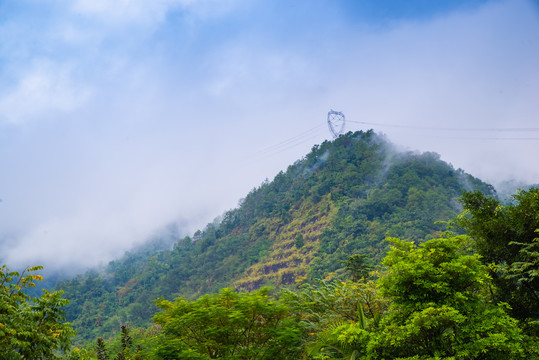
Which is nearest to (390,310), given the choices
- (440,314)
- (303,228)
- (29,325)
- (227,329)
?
(440,314)

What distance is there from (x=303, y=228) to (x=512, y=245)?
68.7m

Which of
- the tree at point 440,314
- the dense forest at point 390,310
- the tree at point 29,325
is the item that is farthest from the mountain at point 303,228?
the tree at point 29,325

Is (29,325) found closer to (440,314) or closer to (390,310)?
(440,314)

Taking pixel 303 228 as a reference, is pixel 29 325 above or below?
below

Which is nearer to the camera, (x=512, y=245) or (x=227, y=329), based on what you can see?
(x=512, y=245)

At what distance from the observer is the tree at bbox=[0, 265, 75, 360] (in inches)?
344

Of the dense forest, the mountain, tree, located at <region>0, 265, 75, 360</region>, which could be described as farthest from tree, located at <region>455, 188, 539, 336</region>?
the mountain

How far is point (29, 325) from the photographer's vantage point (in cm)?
930

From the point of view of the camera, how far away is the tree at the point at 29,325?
28.6 ft

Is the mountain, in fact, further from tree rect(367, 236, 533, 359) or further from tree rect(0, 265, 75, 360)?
tree rect(0, 265, 75, 360)

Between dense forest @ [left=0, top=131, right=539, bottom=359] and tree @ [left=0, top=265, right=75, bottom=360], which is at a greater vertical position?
A: tree @ [left=0, top=265, right=75, bottom=360]

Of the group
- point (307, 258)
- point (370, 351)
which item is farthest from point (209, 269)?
point (370, 351)

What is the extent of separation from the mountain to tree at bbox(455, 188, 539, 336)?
4093cm

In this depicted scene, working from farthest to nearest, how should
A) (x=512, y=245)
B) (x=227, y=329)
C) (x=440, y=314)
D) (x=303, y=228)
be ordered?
(x=303, y=228) < (x=227, y=329) < (x=512, y=245) < (x=440, y=314)
